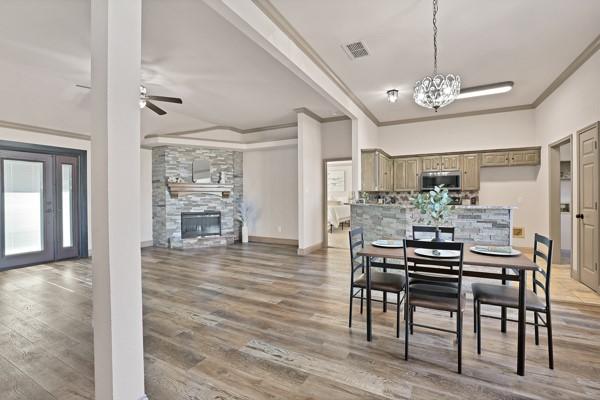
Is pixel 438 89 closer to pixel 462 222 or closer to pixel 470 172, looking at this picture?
pixel 462 222

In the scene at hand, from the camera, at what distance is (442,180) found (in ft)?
22.3

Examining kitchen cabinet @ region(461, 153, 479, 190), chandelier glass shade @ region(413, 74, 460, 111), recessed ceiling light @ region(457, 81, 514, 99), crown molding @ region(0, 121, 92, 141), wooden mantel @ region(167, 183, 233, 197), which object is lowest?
wooden mantel @ region(167, 183, 233, 197)

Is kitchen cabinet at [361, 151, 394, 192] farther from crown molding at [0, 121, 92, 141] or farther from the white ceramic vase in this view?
crown molding at [0, 121, 92, 141]

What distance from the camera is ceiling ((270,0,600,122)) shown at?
9.70ft

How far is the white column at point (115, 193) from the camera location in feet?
4.95

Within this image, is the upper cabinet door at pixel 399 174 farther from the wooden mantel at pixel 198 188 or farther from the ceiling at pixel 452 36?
the wooden mantel at pixel 198 188

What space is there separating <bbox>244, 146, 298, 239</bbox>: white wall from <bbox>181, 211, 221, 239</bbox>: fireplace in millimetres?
957

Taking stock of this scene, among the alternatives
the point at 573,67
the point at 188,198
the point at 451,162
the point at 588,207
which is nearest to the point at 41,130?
the point at 188,198

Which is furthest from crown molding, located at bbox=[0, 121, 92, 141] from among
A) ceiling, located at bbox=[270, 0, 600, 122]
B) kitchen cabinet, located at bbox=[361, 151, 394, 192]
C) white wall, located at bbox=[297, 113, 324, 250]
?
kitchen cabinet, located at bbox=[361, 151, 394, 192]

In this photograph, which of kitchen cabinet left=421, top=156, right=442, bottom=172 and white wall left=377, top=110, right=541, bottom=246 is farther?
kitchen cabinet left=421, top=156, right=442, bottom=172

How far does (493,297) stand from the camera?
2.28 m

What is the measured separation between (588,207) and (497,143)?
282cm

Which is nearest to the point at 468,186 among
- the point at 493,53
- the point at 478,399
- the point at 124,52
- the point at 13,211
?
the point at 493,53

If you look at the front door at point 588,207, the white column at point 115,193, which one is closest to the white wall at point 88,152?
the white column at point 115,193
